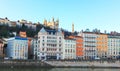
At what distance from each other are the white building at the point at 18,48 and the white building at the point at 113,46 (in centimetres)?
2366

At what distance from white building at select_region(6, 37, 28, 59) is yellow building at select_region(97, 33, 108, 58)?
20.1 meters

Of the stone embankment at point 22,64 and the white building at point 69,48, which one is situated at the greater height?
the white building at point 69,48

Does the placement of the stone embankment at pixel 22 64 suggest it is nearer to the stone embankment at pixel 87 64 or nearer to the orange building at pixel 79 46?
the stone embankment at pixel 87 64

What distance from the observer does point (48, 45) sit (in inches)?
2857

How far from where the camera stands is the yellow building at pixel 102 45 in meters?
83.7

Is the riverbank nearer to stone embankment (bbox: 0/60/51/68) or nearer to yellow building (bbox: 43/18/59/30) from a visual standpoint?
stone embankment (bbox: 0/60/51/68)

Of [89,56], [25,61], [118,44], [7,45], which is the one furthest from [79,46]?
[25,61]

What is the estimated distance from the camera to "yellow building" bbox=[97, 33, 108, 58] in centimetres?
8369

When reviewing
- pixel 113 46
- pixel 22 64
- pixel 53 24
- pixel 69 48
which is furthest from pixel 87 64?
pixel 53 24

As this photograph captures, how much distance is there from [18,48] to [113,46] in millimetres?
26708

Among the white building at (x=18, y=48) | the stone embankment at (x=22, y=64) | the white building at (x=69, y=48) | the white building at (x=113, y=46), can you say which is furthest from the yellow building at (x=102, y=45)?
the stone embankment at (x=22, y=64)

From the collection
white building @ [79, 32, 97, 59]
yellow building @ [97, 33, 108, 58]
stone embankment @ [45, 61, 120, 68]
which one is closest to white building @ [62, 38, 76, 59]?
white building @ [79, 32, 97, 59]

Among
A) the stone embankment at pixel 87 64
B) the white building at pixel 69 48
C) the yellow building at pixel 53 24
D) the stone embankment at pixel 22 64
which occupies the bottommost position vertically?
the stone embankment at pixel 87 64

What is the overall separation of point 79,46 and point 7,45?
58.4 feet
